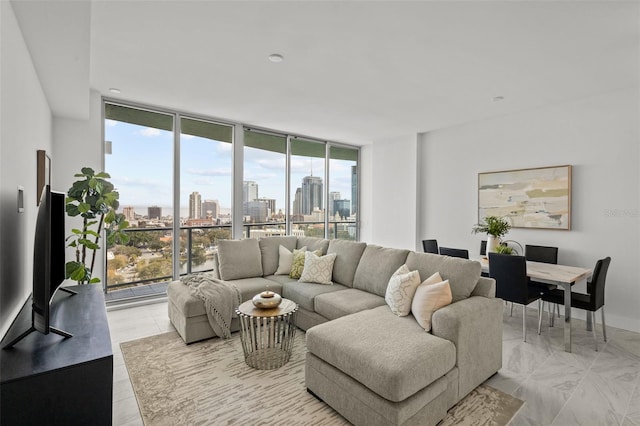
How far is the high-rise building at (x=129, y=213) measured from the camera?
444cm

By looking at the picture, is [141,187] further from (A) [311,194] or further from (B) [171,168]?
(A) [311,194]

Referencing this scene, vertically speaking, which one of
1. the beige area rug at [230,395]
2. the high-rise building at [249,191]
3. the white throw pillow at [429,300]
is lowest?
the beige area rug at [230,395]

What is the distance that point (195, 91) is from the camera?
3.93 m

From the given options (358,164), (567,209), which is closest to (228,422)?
(567,209)

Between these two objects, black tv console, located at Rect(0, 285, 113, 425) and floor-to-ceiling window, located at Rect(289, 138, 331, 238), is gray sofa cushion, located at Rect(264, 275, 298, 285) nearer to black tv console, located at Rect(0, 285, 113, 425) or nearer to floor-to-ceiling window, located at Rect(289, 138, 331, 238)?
floor-to-ceiling window, located at Rect(289, 138, 331, 238)

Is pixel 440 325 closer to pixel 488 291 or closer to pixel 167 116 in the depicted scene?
pixel 488 291

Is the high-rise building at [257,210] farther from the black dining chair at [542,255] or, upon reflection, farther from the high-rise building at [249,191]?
the black dining chair at [542,255]

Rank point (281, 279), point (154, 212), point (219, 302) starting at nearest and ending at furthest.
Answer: point (219, 302), point (281, 279), point (154, 212)

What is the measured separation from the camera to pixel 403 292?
105 inches

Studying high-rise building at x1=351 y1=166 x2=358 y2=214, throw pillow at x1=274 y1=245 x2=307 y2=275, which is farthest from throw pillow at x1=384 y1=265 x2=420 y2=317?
high-rise building at x1=351 y1=166 x2=358 y2=214

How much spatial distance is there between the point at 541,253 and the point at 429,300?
2721mm

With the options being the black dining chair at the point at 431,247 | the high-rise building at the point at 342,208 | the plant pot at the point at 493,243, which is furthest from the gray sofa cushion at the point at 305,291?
the high-rise building at the point at 342,208

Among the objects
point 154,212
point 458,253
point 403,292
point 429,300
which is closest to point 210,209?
point 154,212

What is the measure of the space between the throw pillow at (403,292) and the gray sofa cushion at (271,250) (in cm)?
200
